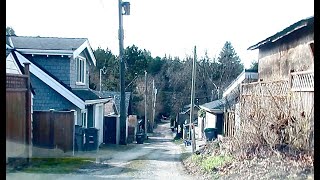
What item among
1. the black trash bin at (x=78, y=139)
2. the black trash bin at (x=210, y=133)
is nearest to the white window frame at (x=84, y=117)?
the black trash bin at (x=78, y=139)

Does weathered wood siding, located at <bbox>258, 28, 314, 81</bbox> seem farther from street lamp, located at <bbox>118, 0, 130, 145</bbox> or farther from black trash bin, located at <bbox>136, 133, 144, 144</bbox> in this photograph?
black trash bin, located at <bbox>136, 133, 144, 144</bbox>

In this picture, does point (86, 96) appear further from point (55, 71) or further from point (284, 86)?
point (284, 86)

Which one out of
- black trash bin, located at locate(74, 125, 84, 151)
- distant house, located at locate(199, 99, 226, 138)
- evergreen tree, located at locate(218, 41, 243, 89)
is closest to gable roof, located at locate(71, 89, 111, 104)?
black trash bin, located at locate(74, 125, 84, 151)

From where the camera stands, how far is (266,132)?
25.8 ft

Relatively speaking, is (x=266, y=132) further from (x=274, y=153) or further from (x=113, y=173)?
(x=113, y=173)

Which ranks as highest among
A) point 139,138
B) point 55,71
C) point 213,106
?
point 55,71

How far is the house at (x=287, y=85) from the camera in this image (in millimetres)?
7384

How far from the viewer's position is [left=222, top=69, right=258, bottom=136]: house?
10369 mm

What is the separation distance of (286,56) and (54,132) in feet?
20.7

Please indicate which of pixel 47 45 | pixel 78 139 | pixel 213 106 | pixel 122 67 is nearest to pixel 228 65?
pixel 213 106

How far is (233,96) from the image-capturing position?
1155 centimetres
